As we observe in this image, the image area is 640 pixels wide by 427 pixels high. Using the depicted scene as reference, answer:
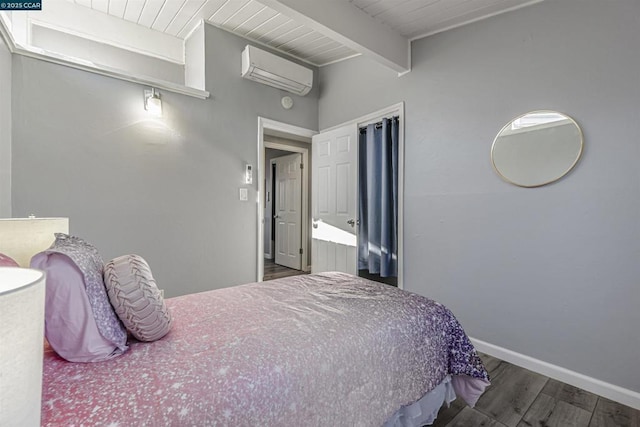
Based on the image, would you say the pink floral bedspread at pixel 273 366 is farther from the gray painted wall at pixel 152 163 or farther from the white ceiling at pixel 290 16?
the white ceiling at pixel 290 16

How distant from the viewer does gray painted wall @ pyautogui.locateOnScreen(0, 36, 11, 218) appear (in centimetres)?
190

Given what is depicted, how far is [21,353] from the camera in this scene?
0.41 metres

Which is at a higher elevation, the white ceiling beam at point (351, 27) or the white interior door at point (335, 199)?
the white ceiling beam at point (351, 27)

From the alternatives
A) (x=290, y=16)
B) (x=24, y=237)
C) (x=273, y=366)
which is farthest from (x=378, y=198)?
(x=24, y=237)

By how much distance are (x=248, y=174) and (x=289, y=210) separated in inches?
86.1

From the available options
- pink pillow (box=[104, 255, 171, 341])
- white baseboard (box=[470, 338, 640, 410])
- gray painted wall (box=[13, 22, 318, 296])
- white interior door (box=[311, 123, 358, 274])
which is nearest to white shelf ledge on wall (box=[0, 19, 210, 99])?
gray painted wall (box=[13, 22, 318, 296])

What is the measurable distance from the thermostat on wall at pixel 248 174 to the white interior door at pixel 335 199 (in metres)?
0.92

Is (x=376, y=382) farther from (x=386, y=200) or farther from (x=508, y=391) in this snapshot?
(x=386, y=200)

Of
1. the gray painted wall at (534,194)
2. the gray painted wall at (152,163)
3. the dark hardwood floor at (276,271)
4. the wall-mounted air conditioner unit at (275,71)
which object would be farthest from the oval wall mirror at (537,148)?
the dark hardwood floor at (276,271)

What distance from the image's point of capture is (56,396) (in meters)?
0.79

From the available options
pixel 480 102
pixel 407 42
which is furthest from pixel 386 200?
pixel 407 42

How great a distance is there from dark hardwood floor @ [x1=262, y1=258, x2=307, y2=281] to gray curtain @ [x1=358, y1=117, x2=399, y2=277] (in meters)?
1.68

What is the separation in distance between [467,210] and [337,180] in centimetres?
153

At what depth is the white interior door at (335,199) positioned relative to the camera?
3.38 m
